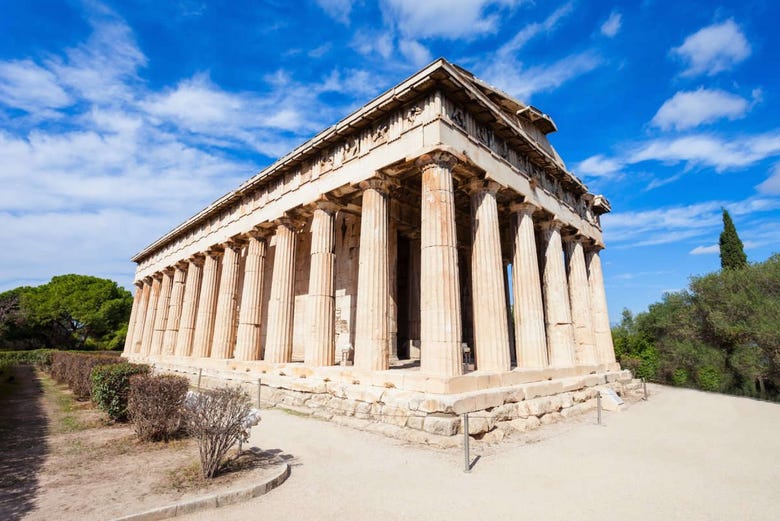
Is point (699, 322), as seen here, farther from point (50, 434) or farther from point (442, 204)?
point (50, 434)

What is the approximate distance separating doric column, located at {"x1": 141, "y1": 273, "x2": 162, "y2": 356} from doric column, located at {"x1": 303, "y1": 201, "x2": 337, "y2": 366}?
63.2 ft

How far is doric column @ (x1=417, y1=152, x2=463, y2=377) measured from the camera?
8602 millimetres

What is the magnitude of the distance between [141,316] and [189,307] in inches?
444

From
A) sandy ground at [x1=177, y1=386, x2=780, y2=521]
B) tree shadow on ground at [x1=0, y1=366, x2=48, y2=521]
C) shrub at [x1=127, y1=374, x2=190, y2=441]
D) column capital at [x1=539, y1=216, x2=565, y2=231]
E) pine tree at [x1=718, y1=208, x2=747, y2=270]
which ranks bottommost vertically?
sandy ground at [x1=177, y1=386, x2=780, y2=521]

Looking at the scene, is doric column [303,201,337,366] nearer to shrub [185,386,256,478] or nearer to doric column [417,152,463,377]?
doric column [417,152,463,377]

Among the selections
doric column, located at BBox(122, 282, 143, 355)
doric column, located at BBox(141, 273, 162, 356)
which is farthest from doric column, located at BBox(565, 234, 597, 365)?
doric column, located at BBox(122, 282, 143, 355)

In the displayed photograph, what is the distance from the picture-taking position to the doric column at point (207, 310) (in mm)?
18656

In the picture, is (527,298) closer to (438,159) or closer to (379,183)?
(438,159)

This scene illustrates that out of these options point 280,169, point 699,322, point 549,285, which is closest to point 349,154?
point 280,169

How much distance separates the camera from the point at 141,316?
28734mm

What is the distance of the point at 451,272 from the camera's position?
360 inches

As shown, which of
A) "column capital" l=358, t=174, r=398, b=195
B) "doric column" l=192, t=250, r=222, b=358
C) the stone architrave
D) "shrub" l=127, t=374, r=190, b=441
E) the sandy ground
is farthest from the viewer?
"doric column" l=192, t=250, r=222, b=358

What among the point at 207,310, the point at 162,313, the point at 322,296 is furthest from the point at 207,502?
the point at 162,313

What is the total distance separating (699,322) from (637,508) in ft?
68.4
